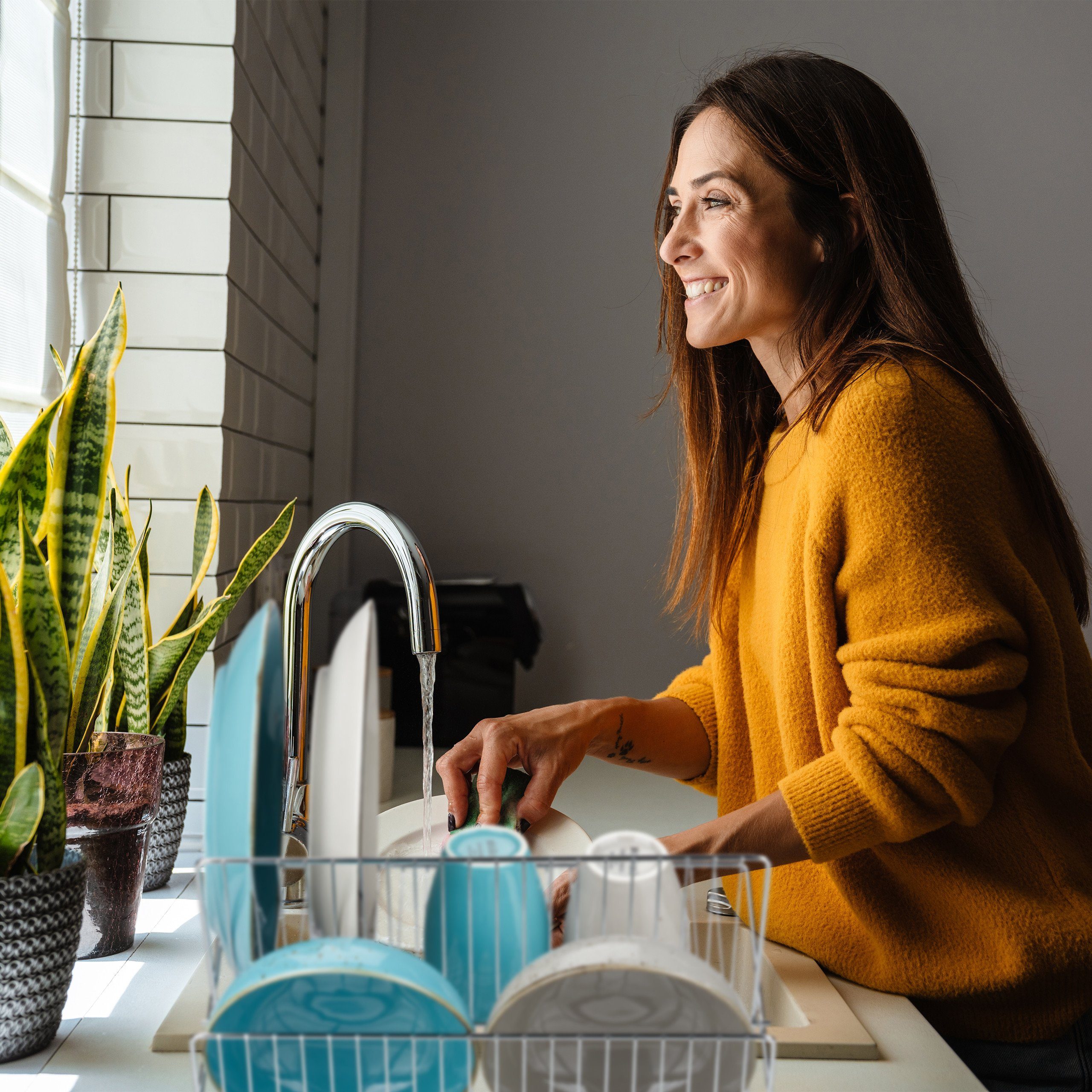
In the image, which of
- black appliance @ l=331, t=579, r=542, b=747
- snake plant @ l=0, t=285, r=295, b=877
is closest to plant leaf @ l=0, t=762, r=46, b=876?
snake plant @ l=0, t=285, r=295, b=877

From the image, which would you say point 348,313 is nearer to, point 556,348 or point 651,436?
point 556,348

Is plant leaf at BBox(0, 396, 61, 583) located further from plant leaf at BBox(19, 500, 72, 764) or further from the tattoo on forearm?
the tattoo on forearm

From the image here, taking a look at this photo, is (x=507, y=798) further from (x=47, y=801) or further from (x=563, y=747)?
(x=47, y=801)

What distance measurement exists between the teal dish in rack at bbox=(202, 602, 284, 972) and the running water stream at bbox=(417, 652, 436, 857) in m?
0.24

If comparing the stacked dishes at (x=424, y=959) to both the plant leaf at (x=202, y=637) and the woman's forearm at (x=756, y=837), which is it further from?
the plant leaf at (x=202, y=637)

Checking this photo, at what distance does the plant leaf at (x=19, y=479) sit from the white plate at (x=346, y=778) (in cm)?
44

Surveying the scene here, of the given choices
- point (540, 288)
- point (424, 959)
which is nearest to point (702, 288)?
point (424, 959)

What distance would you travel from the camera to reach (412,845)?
857 millimetres

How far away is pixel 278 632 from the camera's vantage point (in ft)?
1.42

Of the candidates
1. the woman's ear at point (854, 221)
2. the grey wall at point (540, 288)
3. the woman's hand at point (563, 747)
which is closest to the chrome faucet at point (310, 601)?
the woman's hand at point (563, 747)

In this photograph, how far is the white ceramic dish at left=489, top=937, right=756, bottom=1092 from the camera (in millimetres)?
391

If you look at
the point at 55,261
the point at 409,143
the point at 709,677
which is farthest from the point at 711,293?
the point at 409,143

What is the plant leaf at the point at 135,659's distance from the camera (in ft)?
3.00

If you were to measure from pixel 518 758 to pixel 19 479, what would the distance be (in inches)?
17.1
